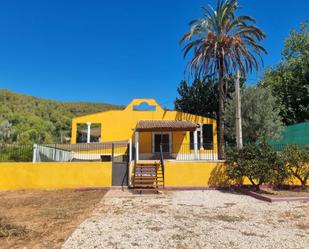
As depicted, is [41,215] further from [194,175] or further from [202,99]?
[202,99]

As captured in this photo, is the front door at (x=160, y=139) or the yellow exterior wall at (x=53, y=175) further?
the front door at (x=160, y=139)

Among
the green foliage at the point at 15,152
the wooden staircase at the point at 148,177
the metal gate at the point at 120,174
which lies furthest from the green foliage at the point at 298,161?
the green foliage at the point at 15,152

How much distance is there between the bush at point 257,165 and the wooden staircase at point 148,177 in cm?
329

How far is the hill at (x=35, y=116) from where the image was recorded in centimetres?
3281

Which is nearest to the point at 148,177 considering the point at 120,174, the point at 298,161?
the point at 120,174

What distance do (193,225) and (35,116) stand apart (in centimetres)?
4299

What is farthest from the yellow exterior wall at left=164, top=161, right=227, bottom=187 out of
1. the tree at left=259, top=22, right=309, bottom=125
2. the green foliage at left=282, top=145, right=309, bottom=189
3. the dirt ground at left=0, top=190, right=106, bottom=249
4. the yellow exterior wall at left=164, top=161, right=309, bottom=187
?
the tree at left=259, top=22, right=309, bottom=125

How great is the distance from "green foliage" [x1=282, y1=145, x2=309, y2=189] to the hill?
25.2m

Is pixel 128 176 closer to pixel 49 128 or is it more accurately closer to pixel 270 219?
pixel 270 219

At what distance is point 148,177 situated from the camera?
38.8ft

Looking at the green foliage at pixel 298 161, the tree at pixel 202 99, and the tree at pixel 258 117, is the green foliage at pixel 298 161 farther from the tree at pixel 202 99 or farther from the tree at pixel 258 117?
the tree at pixel 202 99

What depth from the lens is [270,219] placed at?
6.54 metres

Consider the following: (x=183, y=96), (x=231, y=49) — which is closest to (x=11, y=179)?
(x=231, y=49)

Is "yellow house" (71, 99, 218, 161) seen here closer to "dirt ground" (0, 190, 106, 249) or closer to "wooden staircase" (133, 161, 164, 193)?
"wooden staircase" (133, 161, 164, 193)
